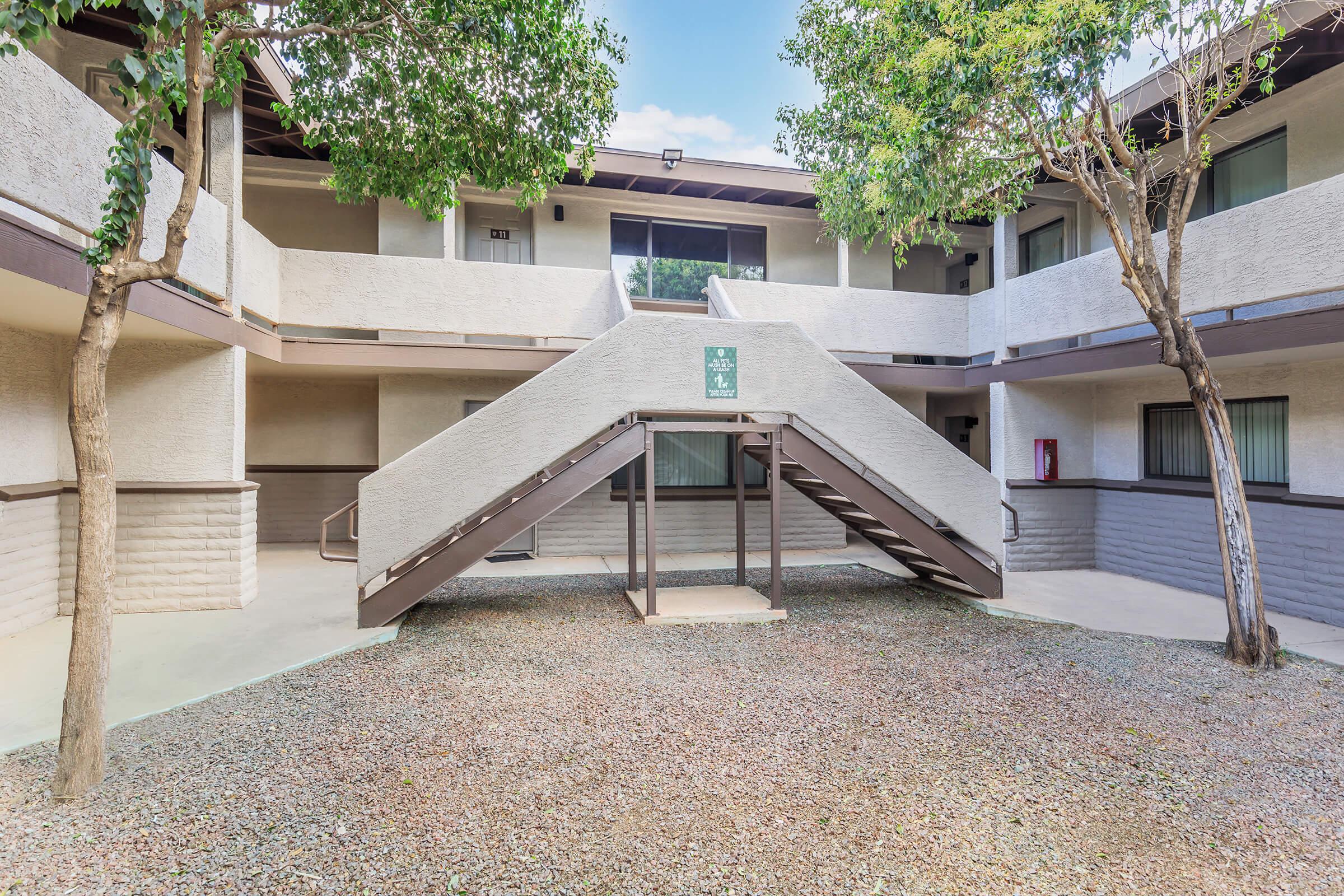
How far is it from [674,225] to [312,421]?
23.4 feet

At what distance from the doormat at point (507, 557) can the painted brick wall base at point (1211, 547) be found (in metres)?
8.66

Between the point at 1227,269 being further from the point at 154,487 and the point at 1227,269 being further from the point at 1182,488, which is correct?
the point at 154,487

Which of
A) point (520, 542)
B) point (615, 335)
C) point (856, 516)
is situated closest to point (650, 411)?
point (615, 335)

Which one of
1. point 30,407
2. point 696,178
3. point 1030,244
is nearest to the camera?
point 30,407

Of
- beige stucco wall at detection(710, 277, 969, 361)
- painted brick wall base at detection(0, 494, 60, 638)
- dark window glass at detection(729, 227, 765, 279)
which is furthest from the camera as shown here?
dark window glass at detection(729, 227, 765, 279)

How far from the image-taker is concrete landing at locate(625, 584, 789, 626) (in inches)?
254

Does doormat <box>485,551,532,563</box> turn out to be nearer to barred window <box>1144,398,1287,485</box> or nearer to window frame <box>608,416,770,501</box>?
window frame <box>608,416,770,501</box>

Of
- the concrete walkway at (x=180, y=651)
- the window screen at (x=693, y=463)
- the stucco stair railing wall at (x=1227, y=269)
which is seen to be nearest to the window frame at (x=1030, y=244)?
the stucco stair railing wall at (x=1227, y=269)

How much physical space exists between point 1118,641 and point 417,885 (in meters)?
6.20

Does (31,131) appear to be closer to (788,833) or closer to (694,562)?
(788,833)

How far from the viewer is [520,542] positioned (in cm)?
1024

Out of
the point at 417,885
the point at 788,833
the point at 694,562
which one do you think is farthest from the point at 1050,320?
the point at 417,885

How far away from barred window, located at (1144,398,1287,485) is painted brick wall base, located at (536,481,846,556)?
4.60m

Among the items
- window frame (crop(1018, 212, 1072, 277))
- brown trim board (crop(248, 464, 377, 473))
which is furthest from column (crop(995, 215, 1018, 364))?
brown trim board (crop(248, 464, 377, 473))
